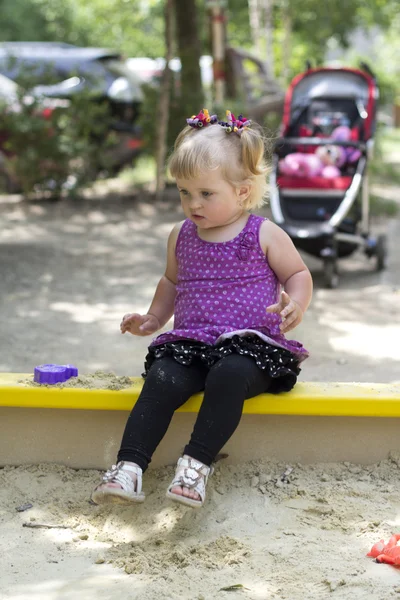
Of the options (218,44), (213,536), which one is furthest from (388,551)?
(218,44)

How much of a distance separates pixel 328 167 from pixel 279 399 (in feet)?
14.2

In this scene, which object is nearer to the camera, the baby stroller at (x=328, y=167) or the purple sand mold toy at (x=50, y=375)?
the purple sand mold toy at (x=50, y=375)

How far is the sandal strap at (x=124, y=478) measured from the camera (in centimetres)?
250

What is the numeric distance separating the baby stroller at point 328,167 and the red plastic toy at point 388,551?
4.06 metres

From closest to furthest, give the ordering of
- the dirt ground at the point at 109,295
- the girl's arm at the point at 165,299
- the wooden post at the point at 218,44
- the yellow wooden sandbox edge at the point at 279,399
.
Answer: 1. the yellow wooden sandbox edge at the point at 279,399
2. the girl's arm at the point at 165,299
3. the dirt ground at the point at 109,295
4. the wooden post at the point at 218,44

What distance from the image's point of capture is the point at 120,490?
247cm

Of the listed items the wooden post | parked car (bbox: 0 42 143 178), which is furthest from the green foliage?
the wooden post

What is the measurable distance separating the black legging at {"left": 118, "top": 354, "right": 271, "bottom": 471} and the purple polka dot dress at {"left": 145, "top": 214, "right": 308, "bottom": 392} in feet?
0.18

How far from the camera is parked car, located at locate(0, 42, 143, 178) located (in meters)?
9.85

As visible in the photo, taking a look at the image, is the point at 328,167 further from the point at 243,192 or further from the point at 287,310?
the point at 287,310

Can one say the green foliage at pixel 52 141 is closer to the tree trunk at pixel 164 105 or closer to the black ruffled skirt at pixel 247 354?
the tree trunk at pixel 164 105

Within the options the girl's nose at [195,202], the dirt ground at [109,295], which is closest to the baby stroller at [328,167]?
the dirt ground at [109,295]

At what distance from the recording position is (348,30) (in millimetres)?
18297

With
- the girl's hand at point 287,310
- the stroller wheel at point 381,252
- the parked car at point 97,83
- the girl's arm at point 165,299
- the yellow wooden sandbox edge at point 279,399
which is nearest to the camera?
the girl's hand at point 287,310
